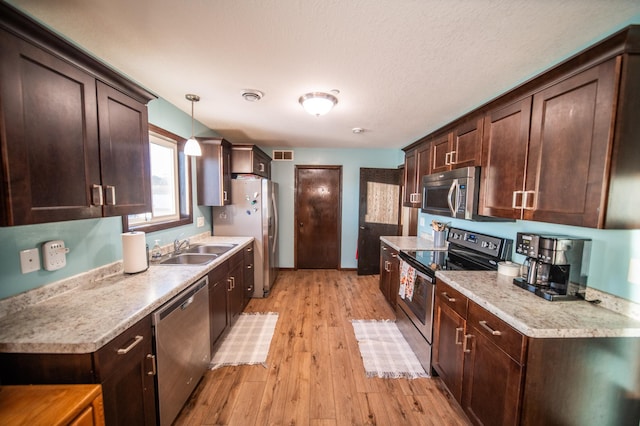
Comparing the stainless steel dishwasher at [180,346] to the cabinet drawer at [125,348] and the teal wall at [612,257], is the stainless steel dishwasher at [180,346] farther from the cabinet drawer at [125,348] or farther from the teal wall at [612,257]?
the teal wall at [612,257]

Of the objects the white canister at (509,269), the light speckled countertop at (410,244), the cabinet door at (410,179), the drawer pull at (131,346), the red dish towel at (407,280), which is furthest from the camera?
the cabinet door at (410,179)

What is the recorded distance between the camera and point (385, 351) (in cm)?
227

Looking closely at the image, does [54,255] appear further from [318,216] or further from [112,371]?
[318,216]

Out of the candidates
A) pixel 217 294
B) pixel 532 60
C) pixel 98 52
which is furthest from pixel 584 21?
pixel 217 294

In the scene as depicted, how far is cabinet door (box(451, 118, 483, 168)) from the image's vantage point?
6.47 feet

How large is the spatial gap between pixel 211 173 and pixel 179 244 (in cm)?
96

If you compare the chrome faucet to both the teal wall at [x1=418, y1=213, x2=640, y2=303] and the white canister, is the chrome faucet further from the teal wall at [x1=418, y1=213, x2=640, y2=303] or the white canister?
the teal wall at [x1=418, y1=213, x2=640, y2=303]

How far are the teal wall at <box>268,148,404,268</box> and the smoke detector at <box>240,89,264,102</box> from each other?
2.31 metres

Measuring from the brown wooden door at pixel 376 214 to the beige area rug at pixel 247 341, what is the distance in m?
2.09

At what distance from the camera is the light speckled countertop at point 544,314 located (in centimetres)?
107

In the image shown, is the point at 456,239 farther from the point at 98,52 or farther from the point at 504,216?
the point at 98,52

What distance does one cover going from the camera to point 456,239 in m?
2.53

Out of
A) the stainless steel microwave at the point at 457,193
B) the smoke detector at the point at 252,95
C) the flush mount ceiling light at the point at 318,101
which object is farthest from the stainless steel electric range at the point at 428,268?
the smoke detector at the point at 252,95

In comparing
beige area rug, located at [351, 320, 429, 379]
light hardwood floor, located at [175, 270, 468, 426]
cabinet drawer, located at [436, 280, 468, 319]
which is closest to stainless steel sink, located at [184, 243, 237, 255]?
light hardwood floor, located at [175, 270, 468, 426]
